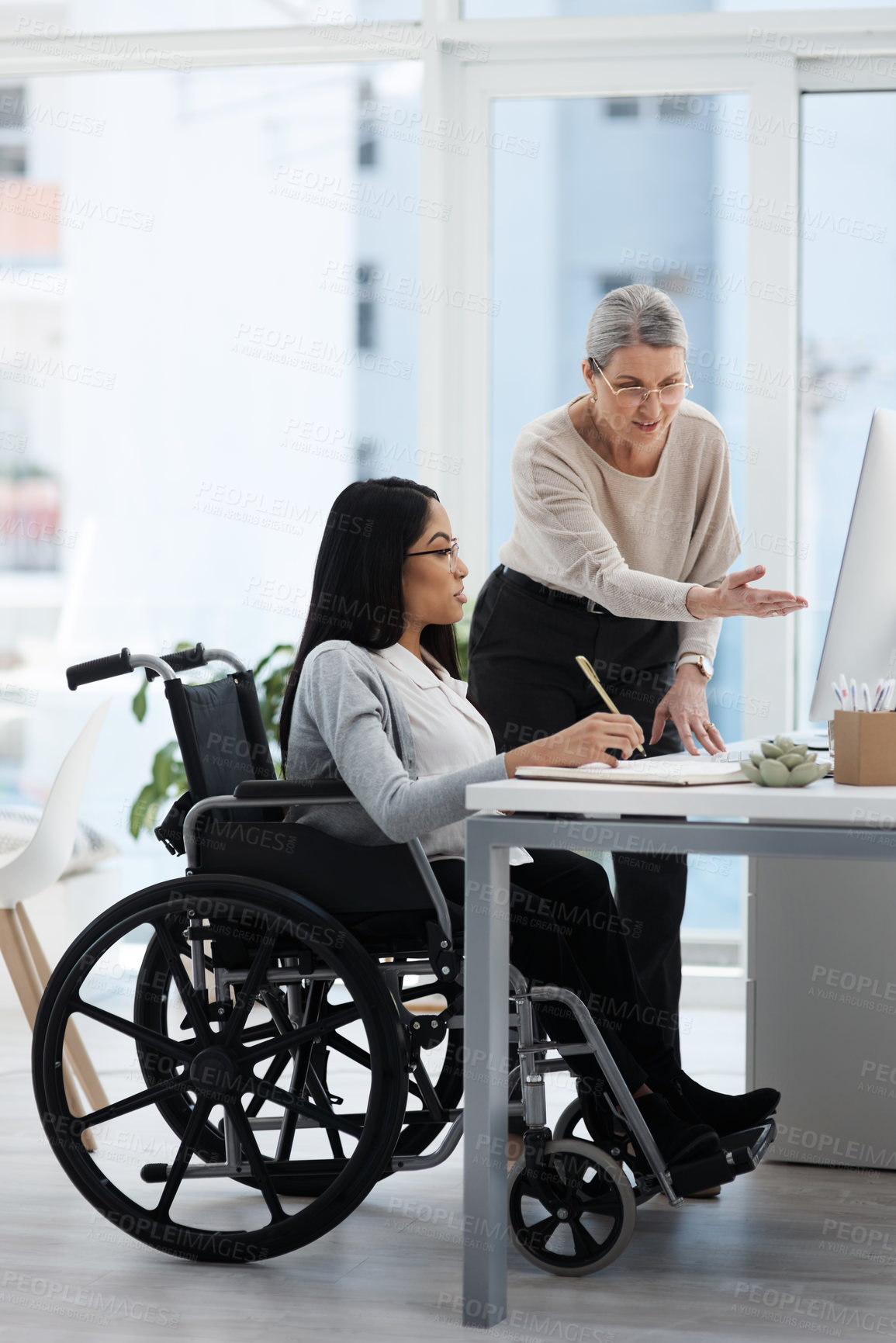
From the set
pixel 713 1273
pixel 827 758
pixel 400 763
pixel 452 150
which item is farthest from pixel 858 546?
pixel 452 150

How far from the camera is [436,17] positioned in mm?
3592

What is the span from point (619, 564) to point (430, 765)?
1.68 feet

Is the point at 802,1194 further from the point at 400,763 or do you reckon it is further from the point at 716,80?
the point at 716,80

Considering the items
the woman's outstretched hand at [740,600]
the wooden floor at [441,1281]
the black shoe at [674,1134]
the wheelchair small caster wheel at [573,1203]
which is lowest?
the wooden floor at [441,1281]

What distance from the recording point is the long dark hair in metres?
2.03

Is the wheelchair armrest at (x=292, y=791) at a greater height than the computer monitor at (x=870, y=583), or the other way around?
the computer monitor at (x=870, y=583)

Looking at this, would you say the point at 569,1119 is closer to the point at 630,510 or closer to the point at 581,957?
the point at 581,957

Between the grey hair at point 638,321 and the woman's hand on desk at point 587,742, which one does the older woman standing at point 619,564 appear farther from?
the woman's hand on desk at point 587,742

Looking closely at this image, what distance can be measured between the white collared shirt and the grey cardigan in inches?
1.4

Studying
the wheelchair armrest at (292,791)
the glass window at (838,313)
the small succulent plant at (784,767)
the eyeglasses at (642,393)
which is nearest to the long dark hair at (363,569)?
the wheelchair armrest at (292,791)

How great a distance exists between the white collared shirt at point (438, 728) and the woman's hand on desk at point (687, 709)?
34 cm

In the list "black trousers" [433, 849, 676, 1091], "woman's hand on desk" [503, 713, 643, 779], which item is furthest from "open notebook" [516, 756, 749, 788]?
"black trousers" [433, 849, 676, 1091]

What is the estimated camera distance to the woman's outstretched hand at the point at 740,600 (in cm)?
198

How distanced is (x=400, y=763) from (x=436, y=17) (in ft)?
8.02
